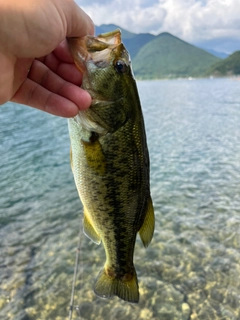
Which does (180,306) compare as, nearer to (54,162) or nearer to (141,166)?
(141,166)

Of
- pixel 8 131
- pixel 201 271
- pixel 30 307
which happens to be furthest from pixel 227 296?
pixel 8 131

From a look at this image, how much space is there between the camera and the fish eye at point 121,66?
7.55 ft

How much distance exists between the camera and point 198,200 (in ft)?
30.8

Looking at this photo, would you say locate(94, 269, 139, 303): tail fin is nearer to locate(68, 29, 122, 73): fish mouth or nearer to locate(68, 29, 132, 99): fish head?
locate(68, 29, 132, 99): fish head

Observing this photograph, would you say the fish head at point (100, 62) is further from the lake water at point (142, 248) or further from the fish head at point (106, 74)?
the lake water at point (142, 248)

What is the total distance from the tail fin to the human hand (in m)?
1.82

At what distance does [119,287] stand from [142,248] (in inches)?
153

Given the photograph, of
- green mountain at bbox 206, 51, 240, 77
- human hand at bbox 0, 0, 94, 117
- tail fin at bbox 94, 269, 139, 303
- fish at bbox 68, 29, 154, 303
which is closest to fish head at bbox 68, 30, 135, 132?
fish at bbox 68, 29, 154, 303

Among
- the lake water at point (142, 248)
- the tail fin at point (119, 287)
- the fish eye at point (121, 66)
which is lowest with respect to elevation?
the lake water at point (142, 248)

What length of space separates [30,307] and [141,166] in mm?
4125

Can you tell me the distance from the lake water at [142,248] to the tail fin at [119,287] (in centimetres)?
241

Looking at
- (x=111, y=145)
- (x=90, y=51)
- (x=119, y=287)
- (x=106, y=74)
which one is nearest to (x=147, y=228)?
(x=119, y=287)

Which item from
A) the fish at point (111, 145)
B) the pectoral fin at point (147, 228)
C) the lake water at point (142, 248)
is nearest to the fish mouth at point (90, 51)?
the fish at point (111, 145)

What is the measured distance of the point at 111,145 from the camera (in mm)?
2477
